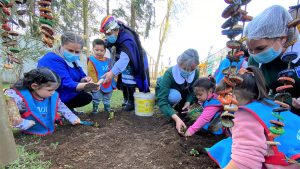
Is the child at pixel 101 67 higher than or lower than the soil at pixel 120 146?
higher

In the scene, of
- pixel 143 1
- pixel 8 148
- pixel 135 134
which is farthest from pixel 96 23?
pixel 8 148

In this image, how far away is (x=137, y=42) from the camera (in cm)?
361

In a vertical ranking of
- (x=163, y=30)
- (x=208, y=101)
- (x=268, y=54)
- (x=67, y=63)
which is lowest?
(x=208, y=101)

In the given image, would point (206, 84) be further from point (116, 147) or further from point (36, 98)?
point (36, 98)

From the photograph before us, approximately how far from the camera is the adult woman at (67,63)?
2.77 meters

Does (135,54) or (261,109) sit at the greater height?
(135,54)

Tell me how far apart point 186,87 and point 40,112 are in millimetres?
1809

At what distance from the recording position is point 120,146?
227 cm

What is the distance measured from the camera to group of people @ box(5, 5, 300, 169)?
118 cm

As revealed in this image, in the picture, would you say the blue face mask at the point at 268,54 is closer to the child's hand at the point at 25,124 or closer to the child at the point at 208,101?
the child at the point at 208,101

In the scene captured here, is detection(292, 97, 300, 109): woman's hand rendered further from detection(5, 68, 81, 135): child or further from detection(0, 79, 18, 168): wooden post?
detection(5, 68, 81, 135): child

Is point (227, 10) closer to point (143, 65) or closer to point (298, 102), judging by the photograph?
point (298, 102)

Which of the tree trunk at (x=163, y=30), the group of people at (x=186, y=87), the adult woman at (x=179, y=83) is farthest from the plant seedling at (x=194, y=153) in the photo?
the tree trunk at (x=163, y=30)

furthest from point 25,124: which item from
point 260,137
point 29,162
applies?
point 260,137
